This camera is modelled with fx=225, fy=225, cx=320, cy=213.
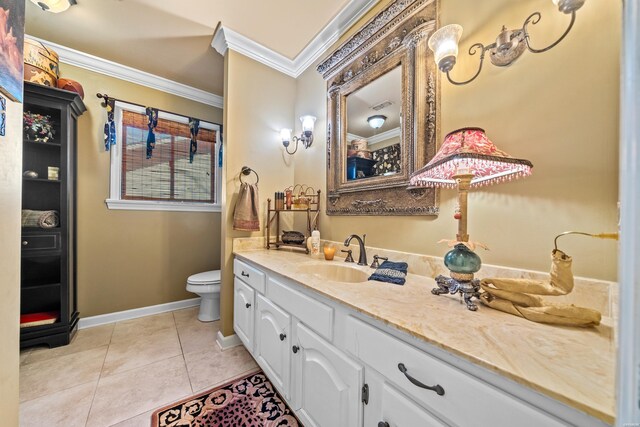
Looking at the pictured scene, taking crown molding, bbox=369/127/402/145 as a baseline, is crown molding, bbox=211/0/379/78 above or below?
above

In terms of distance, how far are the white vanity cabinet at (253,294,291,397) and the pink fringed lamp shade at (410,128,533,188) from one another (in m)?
1.01

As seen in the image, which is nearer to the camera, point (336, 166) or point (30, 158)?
point (336, 166)

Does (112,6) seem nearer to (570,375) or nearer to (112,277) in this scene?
(112,277)

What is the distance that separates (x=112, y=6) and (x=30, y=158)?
4.61 ft

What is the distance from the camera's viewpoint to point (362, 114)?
5.21 feet

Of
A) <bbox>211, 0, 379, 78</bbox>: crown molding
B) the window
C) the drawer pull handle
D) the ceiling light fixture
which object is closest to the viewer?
the drawer pull handle

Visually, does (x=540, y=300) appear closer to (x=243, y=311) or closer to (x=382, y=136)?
(x=382, y=136)

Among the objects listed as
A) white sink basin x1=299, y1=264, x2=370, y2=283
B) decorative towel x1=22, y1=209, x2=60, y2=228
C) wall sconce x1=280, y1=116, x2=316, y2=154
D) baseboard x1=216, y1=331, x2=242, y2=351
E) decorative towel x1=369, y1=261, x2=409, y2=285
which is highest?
wall sconce x1=280, y1=116, x2=316, y2=154

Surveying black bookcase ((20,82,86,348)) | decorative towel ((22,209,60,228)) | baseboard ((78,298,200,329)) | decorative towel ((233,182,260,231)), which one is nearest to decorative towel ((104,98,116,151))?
black bookcase ((20,82,86,348))

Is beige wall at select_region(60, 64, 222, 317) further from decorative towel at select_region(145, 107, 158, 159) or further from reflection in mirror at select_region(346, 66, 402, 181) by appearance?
reflection in mirror at select_region(346, 66, 402, 181)

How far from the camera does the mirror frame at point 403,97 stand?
1.20 meters

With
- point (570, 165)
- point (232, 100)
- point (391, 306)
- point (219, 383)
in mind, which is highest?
point (232, 100)

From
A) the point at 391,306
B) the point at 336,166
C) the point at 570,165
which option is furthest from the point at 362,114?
Result: the point at 391,306

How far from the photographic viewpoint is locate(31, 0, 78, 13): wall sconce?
149 centimetres
